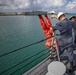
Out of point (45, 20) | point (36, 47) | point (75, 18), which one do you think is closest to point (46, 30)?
point (45, 20)

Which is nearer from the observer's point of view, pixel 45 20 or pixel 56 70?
pixel 56 70

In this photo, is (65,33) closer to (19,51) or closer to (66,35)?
(66,35)

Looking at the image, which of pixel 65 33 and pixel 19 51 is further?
pixel 19 51

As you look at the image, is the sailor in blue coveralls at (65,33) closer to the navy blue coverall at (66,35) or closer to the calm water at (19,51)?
the navy blue coverall at (66,35)

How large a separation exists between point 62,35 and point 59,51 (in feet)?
1.79

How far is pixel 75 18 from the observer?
5754 mm

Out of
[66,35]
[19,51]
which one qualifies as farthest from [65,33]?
[19,51]

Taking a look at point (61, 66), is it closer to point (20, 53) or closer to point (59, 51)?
point (59, 51)

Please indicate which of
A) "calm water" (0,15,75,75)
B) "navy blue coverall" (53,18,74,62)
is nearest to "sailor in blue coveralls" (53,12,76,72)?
"navy blue coverall" (53,18,74,62)

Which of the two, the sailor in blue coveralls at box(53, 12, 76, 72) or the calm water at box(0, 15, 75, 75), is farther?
the calm water at box(0, 15, 75, 75)

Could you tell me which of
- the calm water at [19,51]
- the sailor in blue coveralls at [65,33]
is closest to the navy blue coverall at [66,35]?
the sailor in blue coveralls at [65,33]

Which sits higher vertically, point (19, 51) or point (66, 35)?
point (66, 35)

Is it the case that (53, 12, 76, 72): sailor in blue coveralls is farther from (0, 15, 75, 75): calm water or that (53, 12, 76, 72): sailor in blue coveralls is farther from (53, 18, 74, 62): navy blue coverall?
(0, 15, 75, 75): calm water

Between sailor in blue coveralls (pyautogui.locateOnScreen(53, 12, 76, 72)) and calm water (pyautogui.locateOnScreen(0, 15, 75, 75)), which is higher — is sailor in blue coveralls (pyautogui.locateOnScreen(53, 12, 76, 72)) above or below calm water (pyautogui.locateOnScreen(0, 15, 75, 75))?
above
